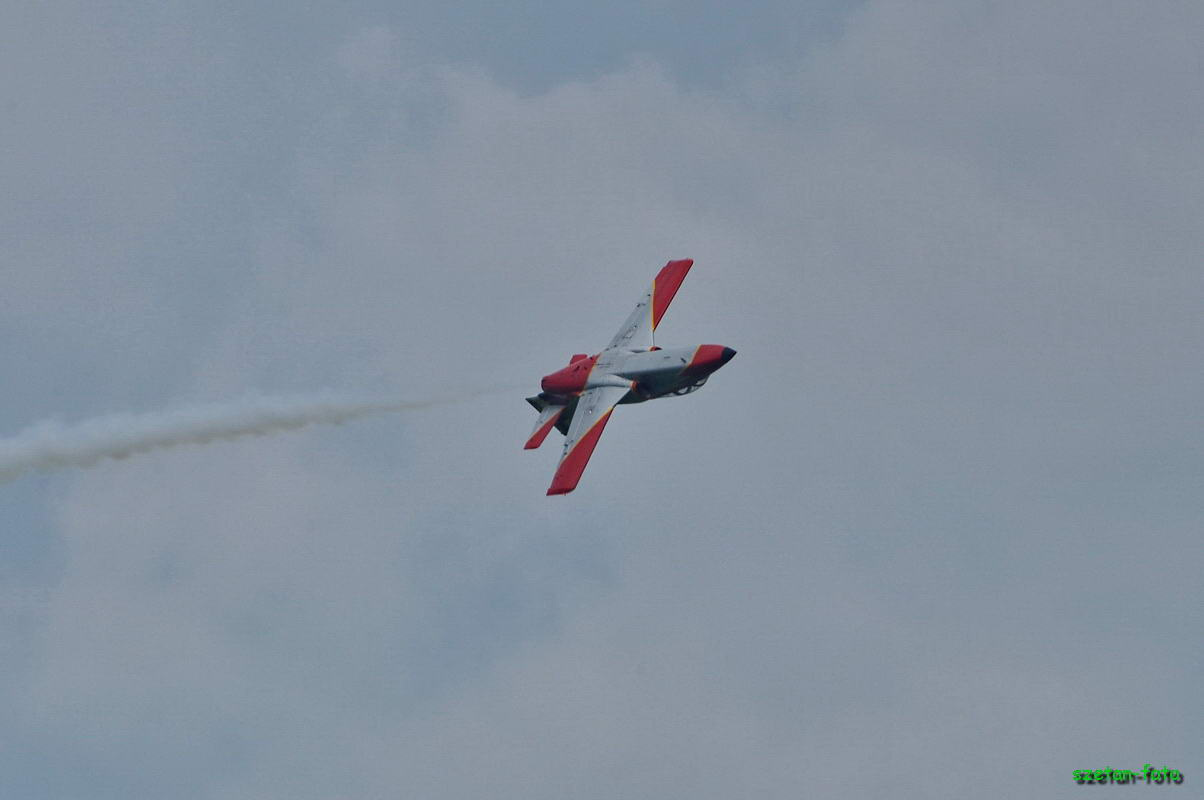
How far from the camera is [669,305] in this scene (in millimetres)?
103250

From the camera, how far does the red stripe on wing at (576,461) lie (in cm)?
9144

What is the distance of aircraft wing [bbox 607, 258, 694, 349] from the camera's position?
101000 millimetres

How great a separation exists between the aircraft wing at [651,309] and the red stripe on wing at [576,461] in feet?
22.7

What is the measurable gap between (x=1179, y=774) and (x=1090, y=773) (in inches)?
156

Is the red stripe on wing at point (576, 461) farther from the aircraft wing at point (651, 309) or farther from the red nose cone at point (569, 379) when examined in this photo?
the aircraft wing at point (651, 309)

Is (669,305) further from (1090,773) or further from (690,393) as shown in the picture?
(1090,773)

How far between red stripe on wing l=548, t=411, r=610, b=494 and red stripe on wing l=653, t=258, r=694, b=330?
9457 millimetres

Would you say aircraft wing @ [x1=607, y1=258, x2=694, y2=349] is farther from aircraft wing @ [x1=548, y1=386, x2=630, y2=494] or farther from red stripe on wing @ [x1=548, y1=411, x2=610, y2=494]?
red stripe on wing @ [x1=548, y1=411, x2=610, y2=494]

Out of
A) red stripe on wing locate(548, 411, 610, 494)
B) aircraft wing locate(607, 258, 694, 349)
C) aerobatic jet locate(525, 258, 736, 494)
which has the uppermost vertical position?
aircraft wing locate(607, 258, 694, 349)

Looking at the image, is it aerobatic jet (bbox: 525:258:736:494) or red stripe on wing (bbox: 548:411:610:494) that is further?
aerobatic jet (bbox: 525:258:736:494)

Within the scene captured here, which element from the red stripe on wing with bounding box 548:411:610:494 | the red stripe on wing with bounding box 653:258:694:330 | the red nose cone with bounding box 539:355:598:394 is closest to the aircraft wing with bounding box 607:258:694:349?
the red stripe on wing with bounding box 653:258:694:330

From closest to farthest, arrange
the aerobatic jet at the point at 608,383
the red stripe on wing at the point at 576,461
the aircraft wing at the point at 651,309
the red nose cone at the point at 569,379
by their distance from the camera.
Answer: the red stripe on wing at the point at 576,461 < the aerobatic jet at the point at 608,383 < the red nose cone at the point at 569,379 < the aircraft wing at the point at 651,309

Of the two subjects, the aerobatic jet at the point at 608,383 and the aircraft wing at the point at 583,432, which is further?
the aerobatic jet at the point at 608,383

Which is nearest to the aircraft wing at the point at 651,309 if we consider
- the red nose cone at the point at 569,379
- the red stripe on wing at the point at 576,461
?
the red nose cone at the point at 569,379
